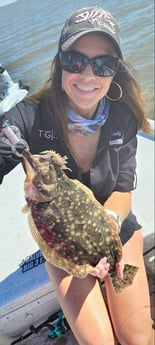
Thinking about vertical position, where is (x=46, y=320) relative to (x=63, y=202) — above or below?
below

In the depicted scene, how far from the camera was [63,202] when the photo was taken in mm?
1479

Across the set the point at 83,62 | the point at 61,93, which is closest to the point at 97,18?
the point at 83,62

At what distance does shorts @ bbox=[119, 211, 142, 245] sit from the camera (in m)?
1.96

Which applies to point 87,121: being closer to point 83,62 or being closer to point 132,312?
point 83,62

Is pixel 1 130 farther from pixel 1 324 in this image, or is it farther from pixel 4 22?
pixel 1 324

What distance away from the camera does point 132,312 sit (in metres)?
1.82

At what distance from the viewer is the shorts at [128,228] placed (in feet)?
6.43

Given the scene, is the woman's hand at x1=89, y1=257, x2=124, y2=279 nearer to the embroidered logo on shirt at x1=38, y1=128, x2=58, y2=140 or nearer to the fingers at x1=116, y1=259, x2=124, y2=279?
the fingers at x1=116, y1=259, x2=124, y2=279

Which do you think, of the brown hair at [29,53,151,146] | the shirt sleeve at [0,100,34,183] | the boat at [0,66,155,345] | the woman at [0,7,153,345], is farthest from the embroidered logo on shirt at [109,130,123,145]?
the boat at [0,66,155,345]

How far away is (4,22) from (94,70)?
Answer: 17.6 inches

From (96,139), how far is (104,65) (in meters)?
0.36

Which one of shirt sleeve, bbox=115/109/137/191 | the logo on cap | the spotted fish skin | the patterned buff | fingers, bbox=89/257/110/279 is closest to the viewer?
the spotted fish skin

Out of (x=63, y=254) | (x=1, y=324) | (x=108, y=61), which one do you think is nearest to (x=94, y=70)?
(x=108, y=61)

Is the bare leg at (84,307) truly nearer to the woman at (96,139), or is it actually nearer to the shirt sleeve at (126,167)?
the woman at (96,139)
